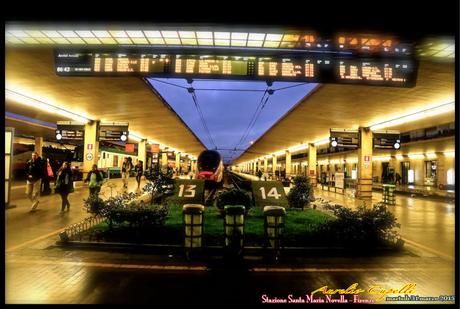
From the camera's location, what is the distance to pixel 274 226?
6.36 metres

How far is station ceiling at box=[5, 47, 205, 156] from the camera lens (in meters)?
9.30

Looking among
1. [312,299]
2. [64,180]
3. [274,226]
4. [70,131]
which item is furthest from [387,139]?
[70,131]

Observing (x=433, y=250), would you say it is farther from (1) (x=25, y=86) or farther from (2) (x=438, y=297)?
(1) (x=25, y=86)

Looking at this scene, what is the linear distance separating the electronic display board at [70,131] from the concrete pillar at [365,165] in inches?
691

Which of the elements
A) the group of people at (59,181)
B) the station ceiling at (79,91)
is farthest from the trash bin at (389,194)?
the group of people at (59,181)

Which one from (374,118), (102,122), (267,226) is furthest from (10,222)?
(374,118)

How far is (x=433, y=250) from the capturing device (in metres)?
7.07

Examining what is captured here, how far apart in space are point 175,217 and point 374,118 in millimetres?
12870

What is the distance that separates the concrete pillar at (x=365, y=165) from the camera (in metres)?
20.3

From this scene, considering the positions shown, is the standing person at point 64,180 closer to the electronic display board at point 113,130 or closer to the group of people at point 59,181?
the group of people at point 59,181

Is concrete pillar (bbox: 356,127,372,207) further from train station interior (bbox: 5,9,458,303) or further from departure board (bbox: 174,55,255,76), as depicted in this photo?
departure board (bbox: 174,55,255,76)

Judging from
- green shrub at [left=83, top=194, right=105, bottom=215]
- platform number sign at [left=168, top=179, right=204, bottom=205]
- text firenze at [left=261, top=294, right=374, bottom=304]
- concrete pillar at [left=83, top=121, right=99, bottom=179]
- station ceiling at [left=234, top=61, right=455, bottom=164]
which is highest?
station ceiling at [left=234, top=61, right=455, bottom=164]

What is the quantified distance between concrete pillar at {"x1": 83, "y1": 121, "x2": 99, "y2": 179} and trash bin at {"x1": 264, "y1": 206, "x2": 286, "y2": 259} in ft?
52.8

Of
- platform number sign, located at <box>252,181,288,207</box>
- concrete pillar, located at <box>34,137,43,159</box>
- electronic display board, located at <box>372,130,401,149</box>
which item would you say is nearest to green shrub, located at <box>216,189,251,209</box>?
platform number sign, located at <box>252,181,288,207</box>
